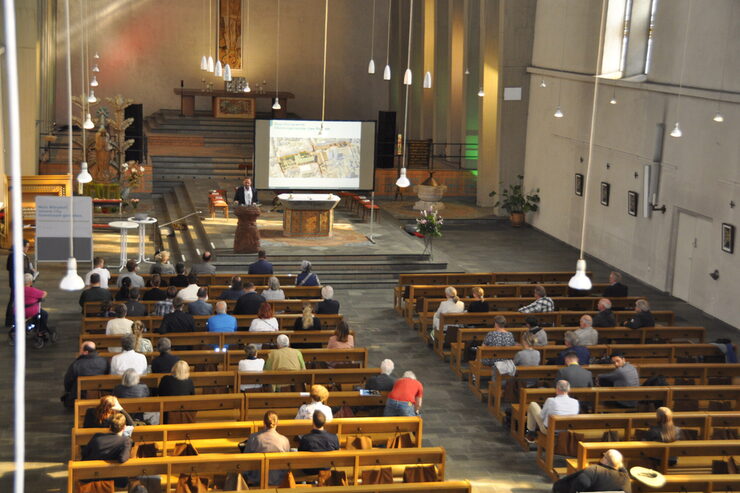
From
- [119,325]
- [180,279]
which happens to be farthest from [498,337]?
[180,279]

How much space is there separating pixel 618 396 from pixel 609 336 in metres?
2.86

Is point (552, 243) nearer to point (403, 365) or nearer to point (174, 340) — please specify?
point (403, 365)

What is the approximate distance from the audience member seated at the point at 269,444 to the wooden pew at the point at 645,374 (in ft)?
11.8

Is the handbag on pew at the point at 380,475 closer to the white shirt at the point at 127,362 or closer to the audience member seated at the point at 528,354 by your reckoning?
the white shirt at the point at 127,362

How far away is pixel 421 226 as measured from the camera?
1864 centimetres

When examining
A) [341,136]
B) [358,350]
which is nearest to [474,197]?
[341,136]

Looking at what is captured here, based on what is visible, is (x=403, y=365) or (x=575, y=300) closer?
(x=403, y=365)

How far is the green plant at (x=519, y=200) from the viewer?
24391 millimetres

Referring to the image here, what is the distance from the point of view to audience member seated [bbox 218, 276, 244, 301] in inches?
546

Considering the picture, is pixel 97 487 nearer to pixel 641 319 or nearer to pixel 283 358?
pixel 283 358

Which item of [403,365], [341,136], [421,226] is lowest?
[403,365]

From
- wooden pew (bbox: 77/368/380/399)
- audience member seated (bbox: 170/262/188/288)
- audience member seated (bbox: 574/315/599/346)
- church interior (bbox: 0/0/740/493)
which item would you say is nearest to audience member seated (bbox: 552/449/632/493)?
church interior (bbox: 0/0/740/493)

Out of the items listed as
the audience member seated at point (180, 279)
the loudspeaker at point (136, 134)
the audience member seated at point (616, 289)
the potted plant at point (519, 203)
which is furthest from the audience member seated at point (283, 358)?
the loudspeaker at point (136, 134)

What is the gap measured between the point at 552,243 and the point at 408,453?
49.7 feet
